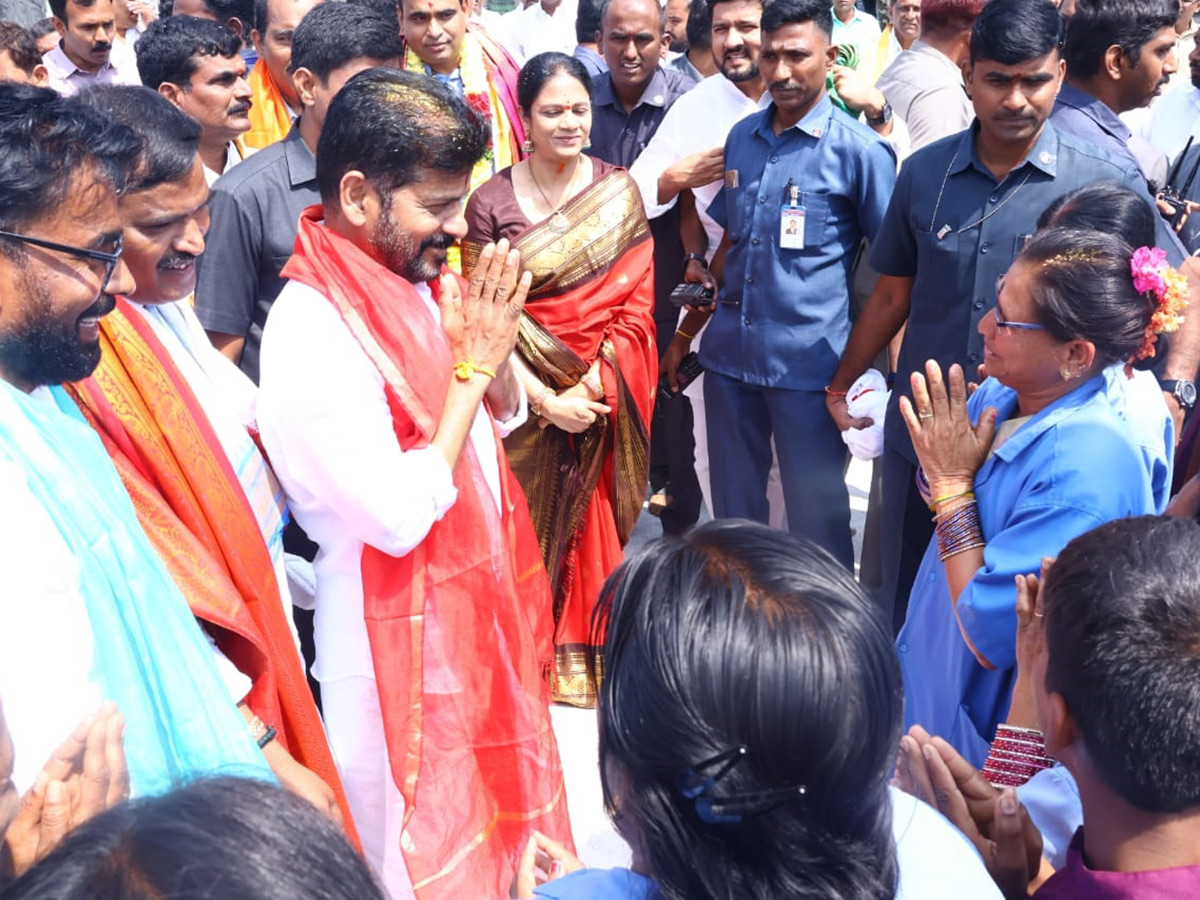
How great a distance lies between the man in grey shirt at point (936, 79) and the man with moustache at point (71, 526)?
3.53 meters

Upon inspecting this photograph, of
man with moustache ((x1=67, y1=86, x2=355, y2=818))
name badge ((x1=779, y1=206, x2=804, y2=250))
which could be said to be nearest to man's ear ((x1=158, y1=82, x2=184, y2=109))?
man with moustache ((x1=67, y1=86, x2=355, y2=818))

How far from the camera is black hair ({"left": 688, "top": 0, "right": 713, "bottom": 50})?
6047mm

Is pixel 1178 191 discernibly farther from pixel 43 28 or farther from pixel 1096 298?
pixel 43 28

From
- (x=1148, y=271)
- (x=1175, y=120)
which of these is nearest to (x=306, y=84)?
(x=1148, y=271)

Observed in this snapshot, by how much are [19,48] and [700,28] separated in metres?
3.17

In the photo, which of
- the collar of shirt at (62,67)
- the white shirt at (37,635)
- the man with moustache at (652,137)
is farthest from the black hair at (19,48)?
the white shirt at (37,635)

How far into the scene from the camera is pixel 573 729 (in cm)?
389

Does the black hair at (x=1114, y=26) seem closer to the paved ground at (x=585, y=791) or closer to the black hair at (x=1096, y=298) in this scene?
the black hair at (x=1096, y=298)

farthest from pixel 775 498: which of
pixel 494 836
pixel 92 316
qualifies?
pixel 92 316

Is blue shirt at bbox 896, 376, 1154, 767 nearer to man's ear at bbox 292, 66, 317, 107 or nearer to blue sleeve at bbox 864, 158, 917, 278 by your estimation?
blue sleeve at bbox 864, 158, 917, 278

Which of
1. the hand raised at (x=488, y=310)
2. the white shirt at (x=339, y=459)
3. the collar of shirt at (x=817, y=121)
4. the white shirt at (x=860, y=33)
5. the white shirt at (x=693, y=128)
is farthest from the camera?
the white shirt at (x=860, y=33)

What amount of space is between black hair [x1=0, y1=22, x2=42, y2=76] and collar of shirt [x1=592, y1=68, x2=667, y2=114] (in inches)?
90.8

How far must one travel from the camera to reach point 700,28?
19.9 feet

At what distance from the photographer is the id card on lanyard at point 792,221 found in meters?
3.88
